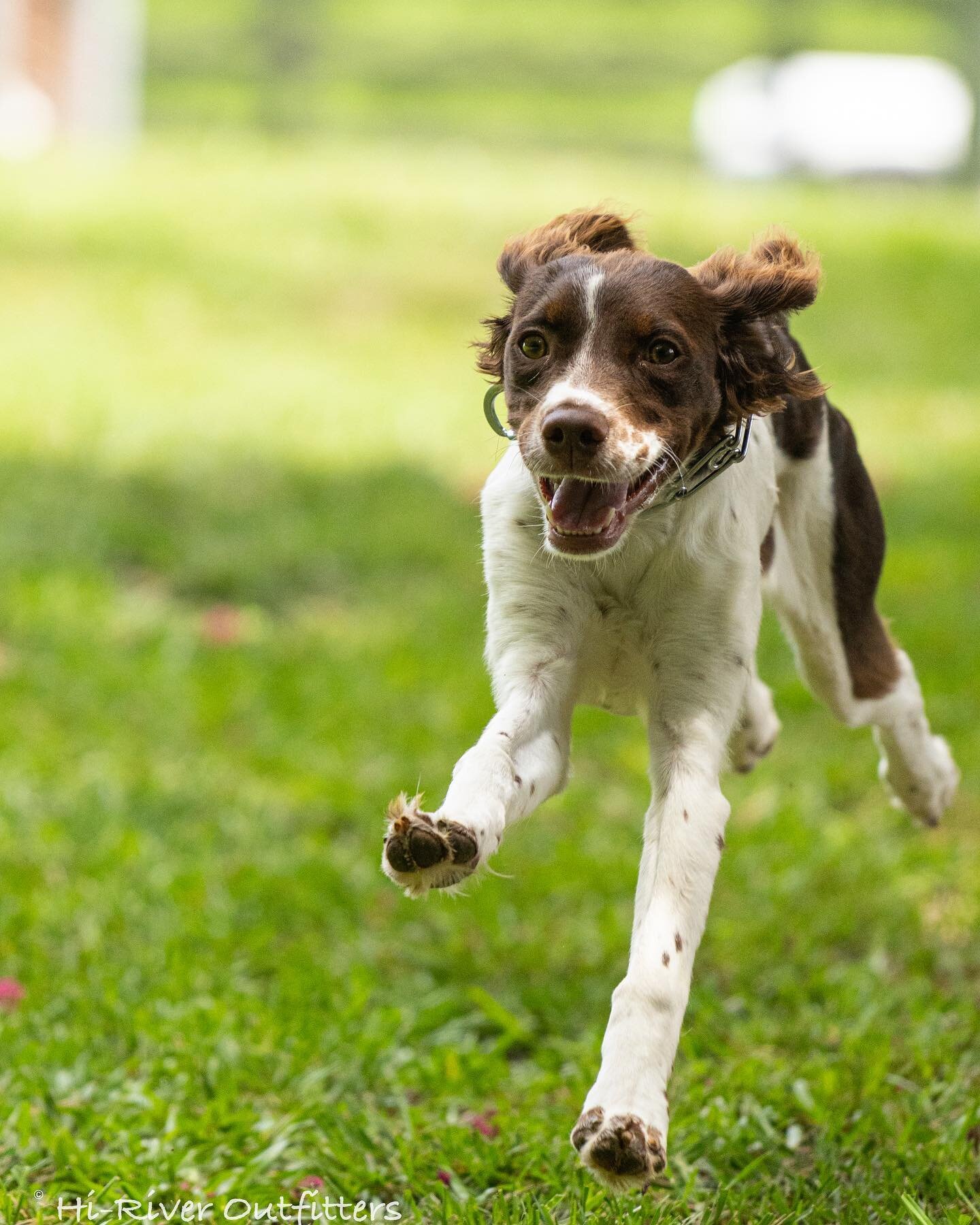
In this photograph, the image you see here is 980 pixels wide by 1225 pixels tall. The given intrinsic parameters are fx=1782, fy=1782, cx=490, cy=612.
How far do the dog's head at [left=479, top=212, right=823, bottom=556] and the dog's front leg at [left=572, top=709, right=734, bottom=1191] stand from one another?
0.46m

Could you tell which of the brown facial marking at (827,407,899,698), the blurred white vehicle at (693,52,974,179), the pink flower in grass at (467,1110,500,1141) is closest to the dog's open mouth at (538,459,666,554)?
the brown facial marking at (827,407,899,698)

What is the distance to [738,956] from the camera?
4.85 m

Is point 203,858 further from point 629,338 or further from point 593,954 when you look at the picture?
point 629,338

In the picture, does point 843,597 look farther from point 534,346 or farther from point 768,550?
point 534,346

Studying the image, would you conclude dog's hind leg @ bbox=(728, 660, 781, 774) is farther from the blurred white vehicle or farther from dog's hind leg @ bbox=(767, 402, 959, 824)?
the blurred white vehicle

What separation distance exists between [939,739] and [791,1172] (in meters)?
1.09

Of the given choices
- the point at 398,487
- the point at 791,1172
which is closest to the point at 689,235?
the point at 398,487

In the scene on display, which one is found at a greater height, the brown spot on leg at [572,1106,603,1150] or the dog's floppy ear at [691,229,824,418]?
the dog's floppy ear at [691,229,824,418]

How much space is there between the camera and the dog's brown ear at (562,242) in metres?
3.00

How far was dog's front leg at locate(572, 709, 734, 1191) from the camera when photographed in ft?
8.28

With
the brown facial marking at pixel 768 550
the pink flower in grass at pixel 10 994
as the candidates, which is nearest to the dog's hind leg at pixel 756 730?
the brown facial marking at pixel 768 550

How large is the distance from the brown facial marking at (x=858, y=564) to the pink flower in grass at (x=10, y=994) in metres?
2.20

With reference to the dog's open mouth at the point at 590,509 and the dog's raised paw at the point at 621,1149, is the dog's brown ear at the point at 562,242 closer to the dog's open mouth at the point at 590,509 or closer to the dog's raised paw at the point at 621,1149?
the dog's open mouth at the point at 590,509

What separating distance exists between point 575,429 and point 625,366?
8.2 inches
